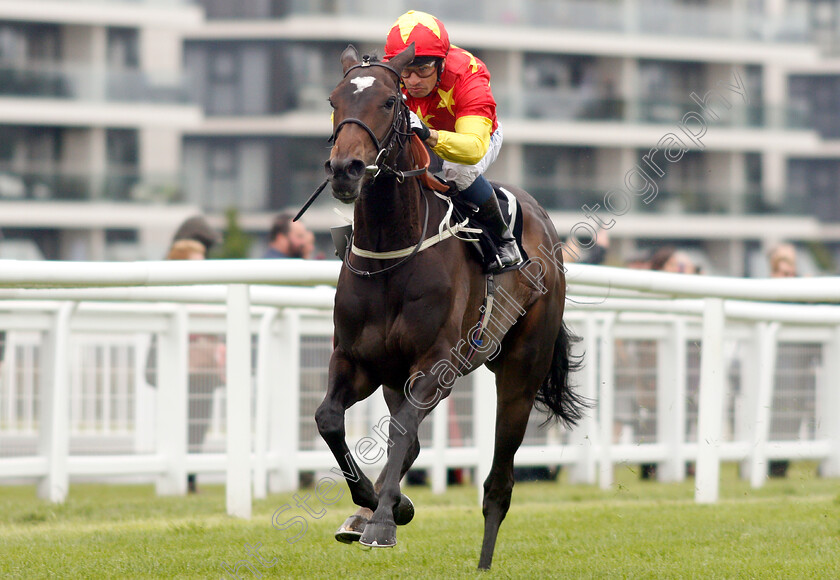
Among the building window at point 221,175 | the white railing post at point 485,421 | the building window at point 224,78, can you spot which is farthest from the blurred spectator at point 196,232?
the building window at point 224,78

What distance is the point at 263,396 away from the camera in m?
7.21

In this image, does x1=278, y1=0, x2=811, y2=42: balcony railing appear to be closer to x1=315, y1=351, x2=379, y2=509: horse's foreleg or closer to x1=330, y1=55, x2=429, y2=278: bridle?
x1=330, y1=55, x2=429, y2=278: bridle

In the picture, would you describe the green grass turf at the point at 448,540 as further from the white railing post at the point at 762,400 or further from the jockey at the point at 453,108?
the jockey at the point at 453,108

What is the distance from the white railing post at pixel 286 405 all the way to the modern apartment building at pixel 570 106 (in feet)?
89.2

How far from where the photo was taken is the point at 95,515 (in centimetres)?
641

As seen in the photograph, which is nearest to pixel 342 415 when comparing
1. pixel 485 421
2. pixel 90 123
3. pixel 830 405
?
pixel 485 421

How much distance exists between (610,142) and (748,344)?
29.2 metres

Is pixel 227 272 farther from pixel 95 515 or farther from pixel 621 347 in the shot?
pixel 621 347

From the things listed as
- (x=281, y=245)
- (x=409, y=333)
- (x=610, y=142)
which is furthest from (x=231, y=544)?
(x=610, y=142)

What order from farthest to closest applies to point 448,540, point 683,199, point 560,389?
point 683,199, point 560,389, point 448,540

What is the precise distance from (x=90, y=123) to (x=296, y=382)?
88.9ft

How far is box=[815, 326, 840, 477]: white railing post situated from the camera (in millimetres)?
8695

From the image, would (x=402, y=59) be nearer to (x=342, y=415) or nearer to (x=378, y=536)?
(x=342, y=415)

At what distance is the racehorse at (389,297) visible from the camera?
14.2 feet
